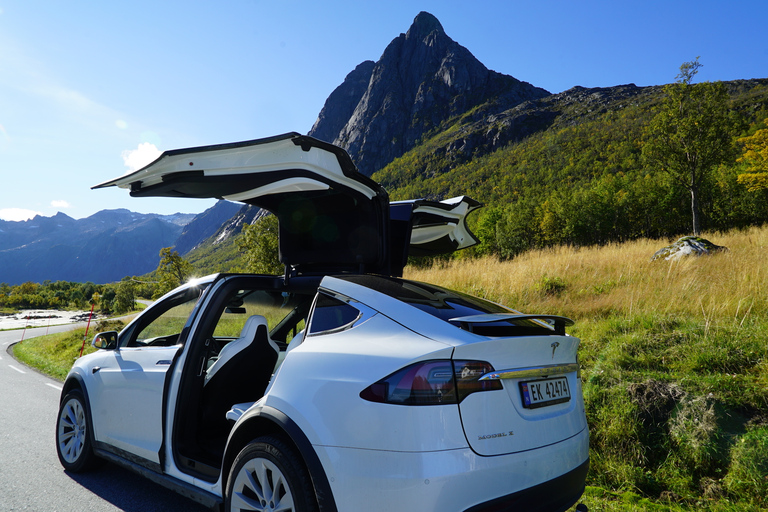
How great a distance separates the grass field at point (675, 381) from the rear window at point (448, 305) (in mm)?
1527

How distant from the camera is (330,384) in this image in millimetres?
1895

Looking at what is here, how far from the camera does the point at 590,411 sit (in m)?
3.79

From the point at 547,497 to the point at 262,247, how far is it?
3039 cm

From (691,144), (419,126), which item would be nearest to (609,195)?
(691,144)

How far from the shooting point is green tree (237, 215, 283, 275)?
2989 centimetres

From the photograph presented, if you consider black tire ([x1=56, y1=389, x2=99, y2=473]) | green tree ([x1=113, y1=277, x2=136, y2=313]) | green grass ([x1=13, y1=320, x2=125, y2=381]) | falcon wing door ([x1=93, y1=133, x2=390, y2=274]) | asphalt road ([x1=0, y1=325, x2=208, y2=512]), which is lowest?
green tree ([x1=113, y1=277, x2=136, y2=313])

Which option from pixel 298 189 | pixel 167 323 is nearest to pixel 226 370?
pixel 167 323

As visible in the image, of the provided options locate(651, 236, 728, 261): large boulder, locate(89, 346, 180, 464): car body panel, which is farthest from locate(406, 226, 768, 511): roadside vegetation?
locate(89, 346, 180, 464): car body panel

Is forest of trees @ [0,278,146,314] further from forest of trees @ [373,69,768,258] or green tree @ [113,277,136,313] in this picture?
forest of trees @ [373,69,768,258]

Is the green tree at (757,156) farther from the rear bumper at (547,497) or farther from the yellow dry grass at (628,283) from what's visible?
the rear bumper at (547,497)

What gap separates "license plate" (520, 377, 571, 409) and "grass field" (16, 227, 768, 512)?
47.5 inches

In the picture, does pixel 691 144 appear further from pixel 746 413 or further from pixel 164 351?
pixel 164 351

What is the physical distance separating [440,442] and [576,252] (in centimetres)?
1072

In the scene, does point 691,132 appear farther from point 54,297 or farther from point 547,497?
point 54,297
